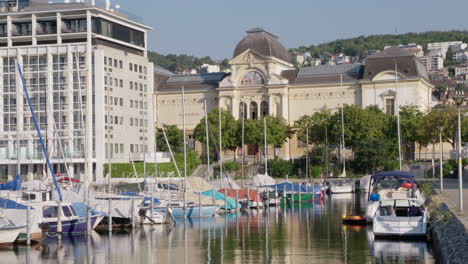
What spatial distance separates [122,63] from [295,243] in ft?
245

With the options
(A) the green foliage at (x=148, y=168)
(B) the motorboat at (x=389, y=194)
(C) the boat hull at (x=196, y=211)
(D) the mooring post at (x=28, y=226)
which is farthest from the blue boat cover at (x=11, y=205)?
(A) the green foliage at (x=148, y=168)

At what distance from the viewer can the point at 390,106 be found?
126875 mm

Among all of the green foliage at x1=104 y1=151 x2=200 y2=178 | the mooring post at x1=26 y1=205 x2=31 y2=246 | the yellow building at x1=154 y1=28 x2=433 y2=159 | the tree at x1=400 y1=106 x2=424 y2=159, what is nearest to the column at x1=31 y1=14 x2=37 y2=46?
the green foliage at x1=104 y1=151 x2=200 y2=178

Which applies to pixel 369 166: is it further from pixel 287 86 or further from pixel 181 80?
pixel 181 80

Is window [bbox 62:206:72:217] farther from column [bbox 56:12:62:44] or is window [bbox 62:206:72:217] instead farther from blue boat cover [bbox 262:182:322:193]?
column [bbox 56:12:62:44]

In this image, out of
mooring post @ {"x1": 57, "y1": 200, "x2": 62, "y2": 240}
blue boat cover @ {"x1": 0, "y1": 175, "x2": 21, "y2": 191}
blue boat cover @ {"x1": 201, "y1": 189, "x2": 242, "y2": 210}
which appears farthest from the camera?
blue boat cover @ {"x1": 201, "y1": 189, "x2": 242, "y2": 210}

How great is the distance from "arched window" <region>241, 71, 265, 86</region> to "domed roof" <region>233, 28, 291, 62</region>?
3.49 metres

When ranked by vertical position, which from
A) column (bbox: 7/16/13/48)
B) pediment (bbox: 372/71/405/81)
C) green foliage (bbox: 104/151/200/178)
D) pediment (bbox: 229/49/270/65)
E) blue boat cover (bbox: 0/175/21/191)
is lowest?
blue boat cover (bbox: 0/175/21/191)

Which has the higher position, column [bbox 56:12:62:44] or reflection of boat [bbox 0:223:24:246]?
column [bbox 56:12:62:44]

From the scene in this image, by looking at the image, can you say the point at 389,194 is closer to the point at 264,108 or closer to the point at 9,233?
the point at 9,233

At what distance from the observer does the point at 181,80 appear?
14350 cm

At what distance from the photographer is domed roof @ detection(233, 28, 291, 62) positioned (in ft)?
441

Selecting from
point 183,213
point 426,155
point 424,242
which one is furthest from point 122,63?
point 424,242

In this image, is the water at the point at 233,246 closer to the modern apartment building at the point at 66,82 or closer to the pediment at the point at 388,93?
the modern apartment building at the point at 66,82
